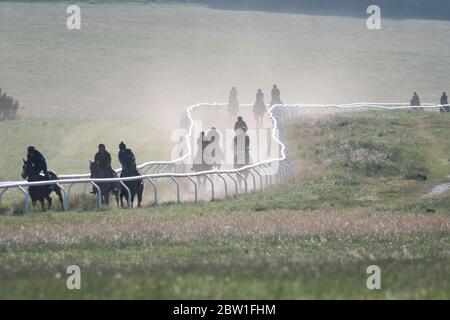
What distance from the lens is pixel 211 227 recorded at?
19.8m

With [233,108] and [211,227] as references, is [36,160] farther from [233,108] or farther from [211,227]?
[233,108]

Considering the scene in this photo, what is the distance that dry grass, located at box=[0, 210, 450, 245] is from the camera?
18.2 meters

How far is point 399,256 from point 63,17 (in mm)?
106329

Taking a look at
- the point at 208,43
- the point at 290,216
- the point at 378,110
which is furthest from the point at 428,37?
the point at 290,216

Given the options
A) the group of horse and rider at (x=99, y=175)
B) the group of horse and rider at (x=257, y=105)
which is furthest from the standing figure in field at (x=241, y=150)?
the group of horse and rider at (x=257, y=105)

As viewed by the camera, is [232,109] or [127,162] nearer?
[127,162]

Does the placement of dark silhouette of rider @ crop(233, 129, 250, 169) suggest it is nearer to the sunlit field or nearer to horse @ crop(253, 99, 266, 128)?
the sunlit field

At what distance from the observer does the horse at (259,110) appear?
53.3 meters

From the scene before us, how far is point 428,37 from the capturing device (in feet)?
391

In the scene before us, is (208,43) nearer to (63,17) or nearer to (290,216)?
(63,17)

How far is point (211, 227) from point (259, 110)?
112ft

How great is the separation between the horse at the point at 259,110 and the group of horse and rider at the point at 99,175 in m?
24.8

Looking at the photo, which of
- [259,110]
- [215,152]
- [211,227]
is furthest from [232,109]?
[211,227]
